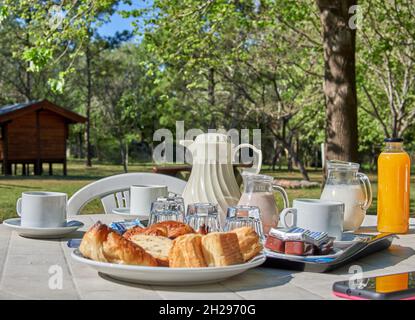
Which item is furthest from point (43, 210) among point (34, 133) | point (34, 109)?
point (34, 133)

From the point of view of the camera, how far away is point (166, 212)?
70.7 inches

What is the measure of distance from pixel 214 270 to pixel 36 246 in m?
0.79

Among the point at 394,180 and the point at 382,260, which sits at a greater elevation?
the point at 394,180

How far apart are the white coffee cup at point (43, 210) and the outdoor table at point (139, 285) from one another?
188mm

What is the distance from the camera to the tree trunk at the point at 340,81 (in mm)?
6074

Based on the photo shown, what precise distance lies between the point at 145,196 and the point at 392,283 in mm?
1214

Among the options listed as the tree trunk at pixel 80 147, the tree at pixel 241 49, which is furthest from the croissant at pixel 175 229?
the tree trunk at pixel 80 147

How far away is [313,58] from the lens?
631 inches

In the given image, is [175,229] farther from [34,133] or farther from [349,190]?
[34,133]

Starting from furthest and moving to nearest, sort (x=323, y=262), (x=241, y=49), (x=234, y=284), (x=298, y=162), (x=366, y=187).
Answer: (x=298, y=162) → (x=241, y=49) → (x=366, y=187) → (x=323, y=262) → (x=234, y=284)

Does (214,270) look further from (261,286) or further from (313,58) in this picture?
(313,58)

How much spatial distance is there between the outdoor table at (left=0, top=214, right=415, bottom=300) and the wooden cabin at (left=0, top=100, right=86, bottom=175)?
1962 centimetres
